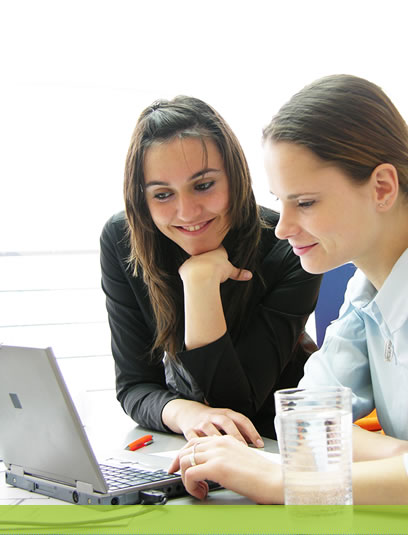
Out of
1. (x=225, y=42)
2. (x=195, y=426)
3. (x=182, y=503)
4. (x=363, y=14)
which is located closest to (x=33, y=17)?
(x=225, y=42)

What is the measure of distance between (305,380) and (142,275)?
0.56 metres

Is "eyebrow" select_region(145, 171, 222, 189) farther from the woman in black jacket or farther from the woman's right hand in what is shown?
the woman's right hand

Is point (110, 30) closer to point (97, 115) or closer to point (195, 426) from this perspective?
point (97, 115)

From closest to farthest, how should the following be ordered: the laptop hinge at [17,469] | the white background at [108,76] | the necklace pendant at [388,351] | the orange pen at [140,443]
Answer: the laptop hinge at [17,469] → the necklace pendant at [388,351] → the orange pen at [140,443] → the white background at [108,76]

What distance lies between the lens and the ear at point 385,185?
1.07 meters

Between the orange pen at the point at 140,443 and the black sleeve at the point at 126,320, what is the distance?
278mm

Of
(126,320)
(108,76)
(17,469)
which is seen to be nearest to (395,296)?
(17,469)

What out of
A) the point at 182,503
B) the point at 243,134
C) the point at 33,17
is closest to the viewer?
the point at 182,503

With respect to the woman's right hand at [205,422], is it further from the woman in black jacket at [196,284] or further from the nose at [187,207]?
the nose at [187,207]

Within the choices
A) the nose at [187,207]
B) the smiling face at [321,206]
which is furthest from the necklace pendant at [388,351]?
the nose at [187,207]

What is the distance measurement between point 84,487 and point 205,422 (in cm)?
40

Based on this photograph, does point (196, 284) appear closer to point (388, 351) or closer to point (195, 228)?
point (195, 228)

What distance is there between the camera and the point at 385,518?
→ 0.74 meters

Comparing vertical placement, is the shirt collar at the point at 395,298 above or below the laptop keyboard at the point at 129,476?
above
